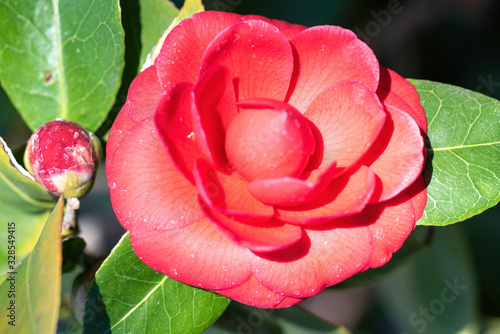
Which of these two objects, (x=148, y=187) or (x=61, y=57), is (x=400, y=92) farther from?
(x=61, y=57)

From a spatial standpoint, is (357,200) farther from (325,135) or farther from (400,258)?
(400,258)

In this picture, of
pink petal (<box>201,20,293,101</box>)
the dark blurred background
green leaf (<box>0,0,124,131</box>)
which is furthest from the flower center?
the dark blurred background

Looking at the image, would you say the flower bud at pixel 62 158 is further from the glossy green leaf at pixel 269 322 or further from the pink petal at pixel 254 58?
the glossy green leaf at pixel 269 322

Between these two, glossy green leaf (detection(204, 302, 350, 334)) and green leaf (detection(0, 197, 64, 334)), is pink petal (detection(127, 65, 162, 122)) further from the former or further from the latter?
glossy green leaf (detection(204, 302, 350, 334))

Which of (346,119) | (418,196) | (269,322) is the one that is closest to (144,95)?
(346,119)

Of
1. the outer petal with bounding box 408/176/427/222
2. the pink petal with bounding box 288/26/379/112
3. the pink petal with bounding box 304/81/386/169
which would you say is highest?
the pink petal with bounding box 288/26/379/112

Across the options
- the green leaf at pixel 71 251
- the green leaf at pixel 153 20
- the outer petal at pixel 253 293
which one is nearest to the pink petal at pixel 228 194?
the outer petal at pixel 253 293
